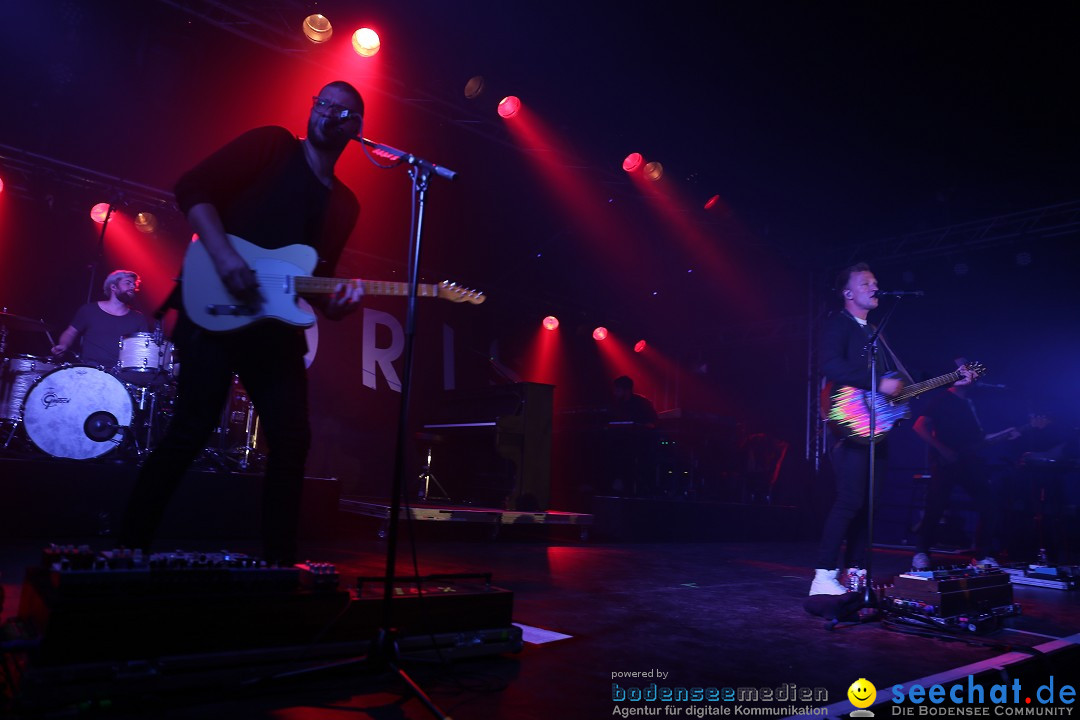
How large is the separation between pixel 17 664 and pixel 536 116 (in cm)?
778

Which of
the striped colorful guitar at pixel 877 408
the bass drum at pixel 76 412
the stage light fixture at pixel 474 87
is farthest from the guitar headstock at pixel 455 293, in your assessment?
the stage light fixture at pixel 474 87

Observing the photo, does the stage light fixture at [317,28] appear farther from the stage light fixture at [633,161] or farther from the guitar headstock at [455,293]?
the guitar headstock at [455,293]

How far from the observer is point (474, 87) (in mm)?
8031

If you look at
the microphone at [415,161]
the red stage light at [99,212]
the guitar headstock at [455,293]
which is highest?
the red stage light at [99,212]

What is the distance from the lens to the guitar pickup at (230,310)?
8.14 ft

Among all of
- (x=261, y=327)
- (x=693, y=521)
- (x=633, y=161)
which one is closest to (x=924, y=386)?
(x=261, y=327)

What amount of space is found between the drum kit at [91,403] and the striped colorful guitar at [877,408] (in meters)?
5.51

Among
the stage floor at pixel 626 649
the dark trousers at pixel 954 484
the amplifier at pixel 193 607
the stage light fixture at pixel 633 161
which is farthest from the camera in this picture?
the stage light fixture at pixel 633 161

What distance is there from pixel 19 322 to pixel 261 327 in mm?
6622

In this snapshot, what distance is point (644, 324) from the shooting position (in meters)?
A: 15.1

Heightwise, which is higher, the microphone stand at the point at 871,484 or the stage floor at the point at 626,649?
the microphone stand at the point at 871,484

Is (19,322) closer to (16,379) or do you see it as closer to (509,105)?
(16,379)

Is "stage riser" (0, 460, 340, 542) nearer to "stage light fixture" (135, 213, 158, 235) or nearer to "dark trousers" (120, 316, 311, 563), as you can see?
"dark trousers" (120, 316, 311, 563)

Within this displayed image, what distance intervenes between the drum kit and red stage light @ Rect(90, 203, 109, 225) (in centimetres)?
283
